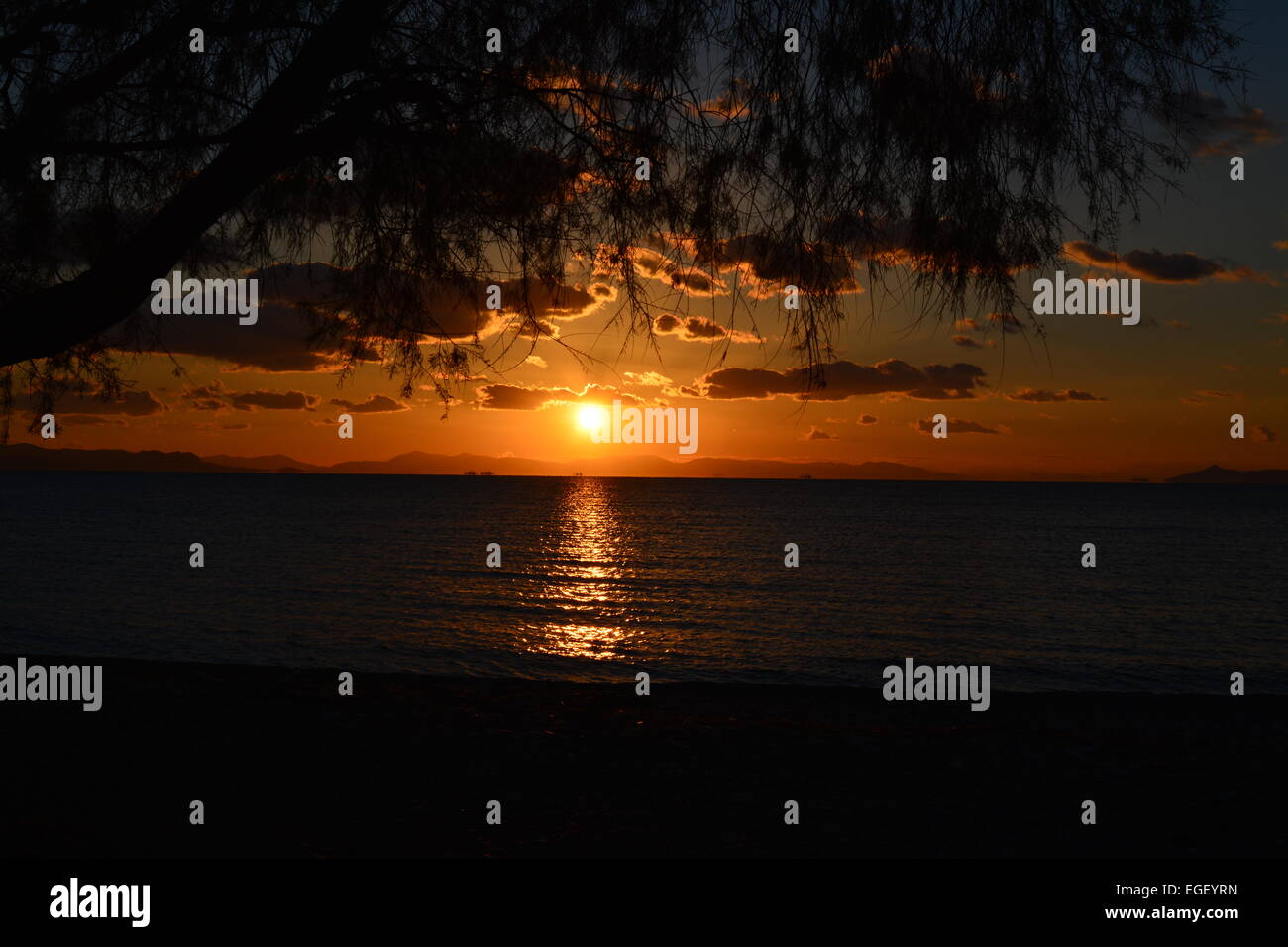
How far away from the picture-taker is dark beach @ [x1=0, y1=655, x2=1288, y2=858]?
23.1 feet

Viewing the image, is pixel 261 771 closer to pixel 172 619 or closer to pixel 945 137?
pixel 945 137

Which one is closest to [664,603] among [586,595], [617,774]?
[586,595]

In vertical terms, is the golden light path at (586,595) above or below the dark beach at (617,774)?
below

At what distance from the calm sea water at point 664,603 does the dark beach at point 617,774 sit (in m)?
11.5

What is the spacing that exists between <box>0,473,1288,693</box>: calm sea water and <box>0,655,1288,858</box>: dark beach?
11537 millimetres

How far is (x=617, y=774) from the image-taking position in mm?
8719

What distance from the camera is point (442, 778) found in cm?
841

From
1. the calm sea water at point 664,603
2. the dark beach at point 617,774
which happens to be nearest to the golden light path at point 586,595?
the calm sea water at point 664,603

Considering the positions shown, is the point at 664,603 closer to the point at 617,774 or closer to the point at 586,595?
the point at 586,595

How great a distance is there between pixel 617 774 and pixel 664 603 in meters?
28.8

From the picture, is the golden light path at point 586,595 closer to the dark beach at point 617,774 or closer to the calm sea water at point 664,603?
the calm sea water at point 664,603

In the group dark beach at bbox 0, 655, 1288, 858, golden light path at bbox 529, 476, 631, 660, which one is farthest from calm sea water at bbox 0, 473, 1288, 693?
dark beach at bbox 0, 655, 1288, 858

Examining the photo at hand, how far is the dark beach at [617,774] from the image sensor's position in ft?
23.1
